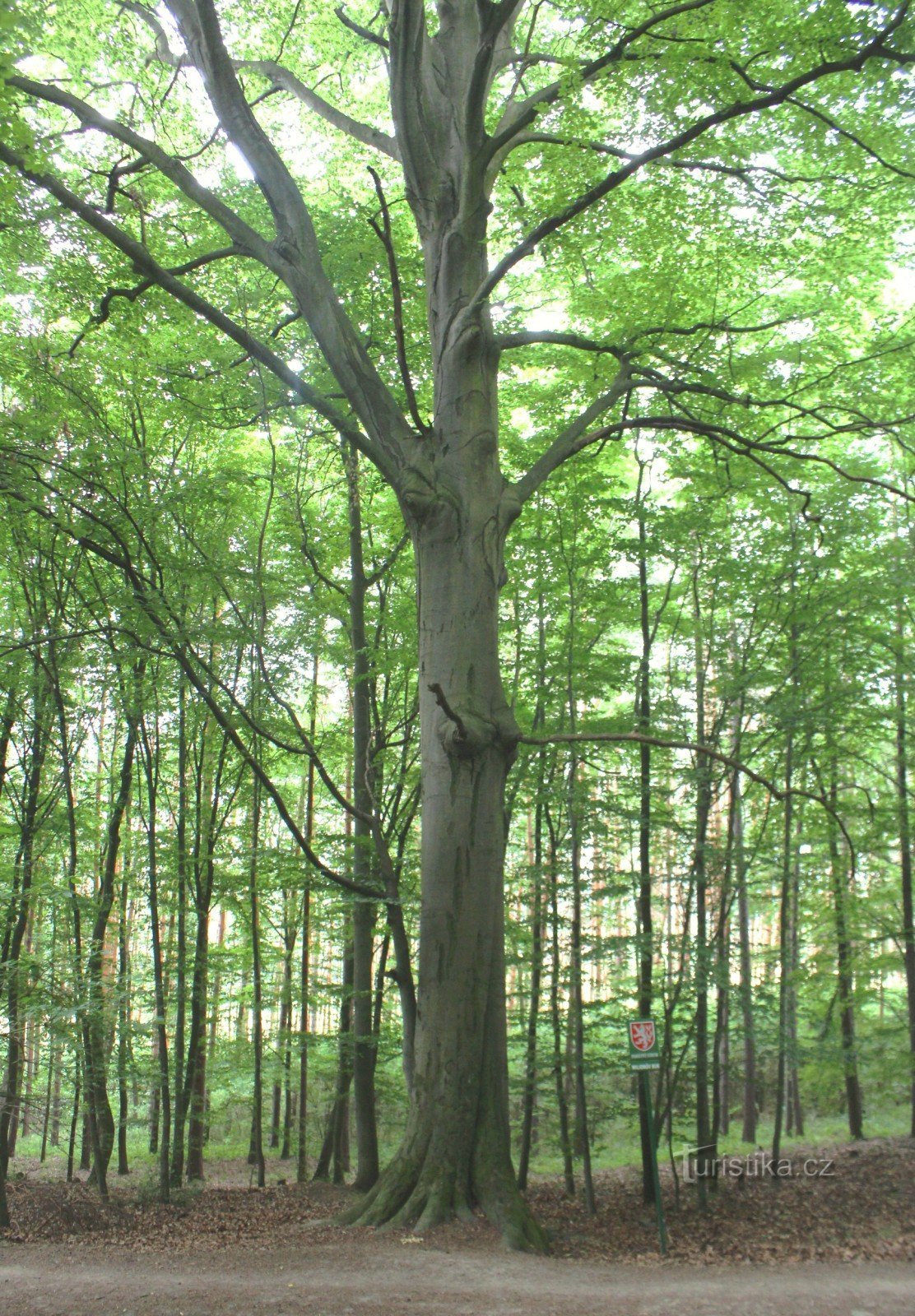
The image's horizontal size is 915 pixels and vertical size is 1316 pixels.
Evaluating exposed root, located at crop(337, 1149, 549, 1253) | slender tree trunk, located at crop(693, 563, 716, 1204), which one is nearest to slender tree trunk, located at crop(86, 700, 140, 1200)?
exposed root, located at crop(337, 1149, 549, 1253)

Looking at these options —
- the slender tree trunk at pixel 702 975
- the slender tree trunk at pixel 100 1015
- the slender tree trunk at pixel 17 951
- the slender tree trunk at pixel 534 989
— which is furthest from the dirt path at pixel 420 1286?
the slender tree trunk at pixel 534 989

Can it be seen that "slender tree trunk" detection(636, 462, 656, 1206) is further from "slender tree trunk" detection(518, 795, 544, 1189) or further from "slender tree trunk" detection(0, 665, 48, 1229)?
"slender tree trunk" detection(0, 665, 48, 1229)

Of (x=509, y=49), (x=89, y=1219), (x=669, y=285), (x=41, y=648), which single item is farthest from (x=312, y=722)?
(x=509, y=49)

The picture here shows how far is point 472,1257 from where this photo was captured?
4699 mm

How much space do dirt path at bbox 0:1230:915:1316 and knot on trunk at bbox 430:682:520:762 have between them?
273 cm

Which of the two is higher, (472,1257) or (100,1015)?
(100,1015)

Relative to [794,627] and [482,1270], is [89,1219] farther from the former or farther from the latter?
[794,627]

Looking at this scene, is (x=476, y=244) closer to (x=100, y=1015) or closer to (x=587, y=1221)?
(x=100, y=1015)

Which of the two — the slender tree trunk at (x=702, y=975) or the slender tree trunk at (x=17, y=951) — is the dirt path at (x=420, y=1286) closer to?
the slender tree trunk at (x=17, y=951)

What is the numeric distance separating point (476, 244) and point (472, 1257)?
650cm

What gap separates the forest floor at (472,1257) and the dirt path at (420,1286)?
0.05 feet

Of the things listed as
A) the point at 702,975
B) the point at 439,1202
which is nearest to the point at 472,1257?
the point at 439,1202

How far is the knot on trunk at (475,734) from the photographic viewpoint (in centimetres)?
553

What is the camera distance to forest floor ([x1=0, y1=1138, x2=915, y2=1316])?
13.5 feet
